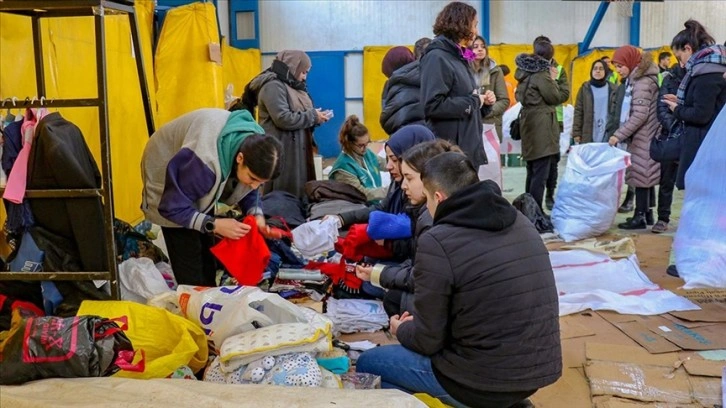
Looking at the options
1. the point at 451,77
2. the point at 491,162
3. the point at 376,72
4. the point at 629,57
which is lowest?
the point at 491,162

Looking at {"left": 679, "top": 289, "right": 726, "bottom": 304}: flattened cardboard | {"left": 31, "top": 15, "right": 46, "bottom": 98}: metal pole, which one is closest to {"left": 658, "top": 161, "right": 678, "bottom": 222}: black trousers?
{"left": 679, "top": 289, "right": 726, "bottom": 304}: flattened cardboard

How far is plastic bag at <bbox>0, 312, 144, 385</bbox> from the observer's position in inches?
88.6

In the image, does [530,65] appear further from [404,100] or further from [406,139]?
[406,139]

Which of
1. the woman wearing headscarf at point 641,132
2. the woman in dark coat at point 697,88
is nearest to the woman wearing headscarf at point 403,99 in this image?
the woman in dark coat at point 697,88

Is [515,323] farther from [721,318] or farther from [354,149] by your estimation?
[354,149]

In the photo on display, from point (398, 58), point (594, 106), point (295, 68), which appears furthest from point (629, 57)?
point (295, 68)

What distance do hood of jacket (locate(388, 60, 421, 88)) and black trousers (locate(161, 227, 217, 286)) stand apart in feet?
5.83

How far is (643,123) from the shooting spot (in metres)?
5.72

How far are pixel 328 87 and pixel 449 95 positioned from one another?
9423mm

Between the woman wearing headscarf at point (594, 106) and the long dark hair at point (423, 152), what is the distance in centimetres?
419

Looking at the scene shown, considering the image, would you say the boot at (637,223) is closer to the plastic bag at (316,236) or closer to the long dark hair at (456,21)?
the long dark hair at (456,21)

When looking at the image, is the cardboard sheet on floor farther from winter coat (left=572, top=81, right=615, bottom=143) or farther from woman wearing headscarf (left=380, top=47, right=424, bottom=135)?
winter coat (left=572, top=81, right=615, bottom=143)

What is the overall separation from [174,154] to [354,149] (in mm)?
2145

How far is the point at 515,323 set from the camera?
7.07ft
